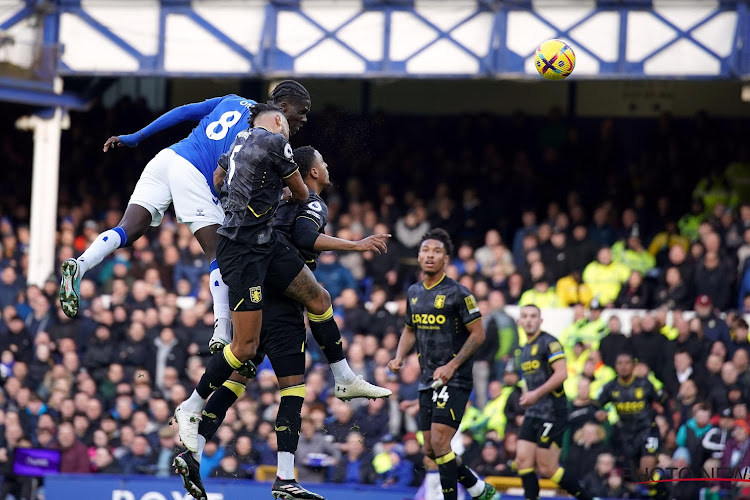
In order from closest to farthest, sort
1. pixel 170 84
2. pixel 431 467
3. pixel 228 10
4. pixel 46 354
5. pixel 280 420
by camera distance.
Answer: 1. pixel 280 420
2. pixel 431 467
3. pixel 46 354
4. pixel 228 10
5. pixel 170 84

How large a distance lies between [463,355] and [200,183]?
2.91 meters

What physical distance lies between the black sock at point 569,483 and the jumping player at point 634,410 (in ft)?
4.38

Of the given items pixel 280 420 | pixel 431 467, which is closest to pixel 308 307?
pixel 280 420

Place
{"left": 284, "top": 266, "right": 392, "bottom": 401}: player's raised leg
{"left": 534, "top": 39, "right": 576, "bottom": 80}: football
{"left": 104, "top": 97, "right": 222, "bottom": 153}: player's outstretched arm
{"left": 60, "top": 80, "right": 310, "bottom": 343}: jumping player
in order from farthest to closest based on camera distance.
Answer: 1. {"left": 534, "top": 39, "right": 576, "bottom": 80}: football
2. {"left": 104, "top": 97, "right": 222, "bottom": 153}: player's outstretched arm
3. {"left": 60, "top": 80, "right": 310, "bottom": 343}: jumping player
4. {"left": 284, "top": 266, "right": 392, "bottom": 401}: player's raised leg

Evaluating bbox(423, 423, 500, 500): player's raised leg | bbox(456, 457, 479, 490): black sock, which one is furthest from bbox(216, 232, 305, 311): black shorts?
bbox(456, 457, 479, 490): black sock

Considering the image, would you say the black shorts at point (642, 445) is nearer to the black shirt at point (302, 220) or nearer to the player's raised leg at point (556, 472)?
the player's raised leg at point (556, 472)

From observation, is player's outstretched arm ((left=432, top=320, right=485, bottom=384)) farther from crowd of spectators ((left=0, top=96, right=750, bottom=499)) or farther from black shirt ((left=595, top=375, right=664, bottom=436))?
black shirt ((left=595, top=375, right=664, bottom=436))

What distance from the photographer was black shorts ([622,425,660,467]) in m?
13.6

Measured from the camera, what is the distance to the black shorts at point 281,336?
9.08 meters

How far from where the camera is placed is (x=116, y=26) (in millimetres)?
17688

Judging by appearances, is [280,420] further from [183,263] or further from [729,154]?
[729,154]

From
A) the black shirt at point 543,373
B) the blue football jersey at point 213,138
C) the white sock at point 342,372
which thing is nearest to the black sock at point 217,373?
the white sock at point 342,372

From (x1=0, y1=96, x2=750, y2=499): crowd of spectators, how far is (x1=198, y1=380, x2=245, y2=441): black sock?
2.62 meters

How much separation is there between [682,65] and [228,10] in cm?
612
